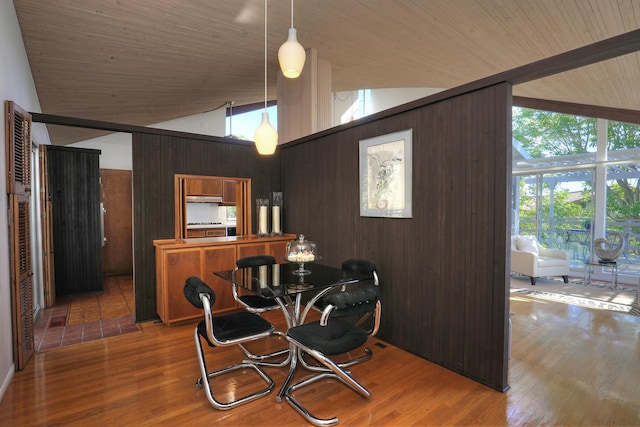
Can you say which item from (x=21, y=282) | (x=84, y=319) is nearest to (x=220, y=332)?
(x=21, y=282)

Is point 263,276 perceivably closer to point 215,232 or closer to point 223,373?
point 223,373

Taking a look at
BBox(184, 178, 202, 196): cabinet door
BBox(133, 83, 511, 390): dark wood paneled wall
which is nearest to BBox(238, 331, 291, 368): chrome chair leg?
BBox(133, 83, 511, 390): dark wood paneled wall

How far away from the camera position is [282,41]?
3.84 metres

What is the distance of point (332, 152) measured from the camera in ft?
12.8

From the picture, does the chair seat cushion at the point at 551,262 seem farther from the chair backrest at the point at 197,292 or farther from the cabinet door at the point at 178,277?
the chair backrest at the point at 197,292

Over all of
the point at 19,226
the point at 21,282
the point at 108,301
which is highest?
the point at 19,226

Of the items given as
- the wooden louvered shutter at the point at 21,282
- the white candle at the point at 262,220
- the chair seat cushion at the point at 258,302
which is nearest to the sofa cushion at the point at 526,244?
the white candle at the point at 262,220

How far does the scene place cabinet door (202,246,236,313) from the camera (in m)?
3.86

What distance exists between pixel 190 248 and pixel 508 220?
325 cm

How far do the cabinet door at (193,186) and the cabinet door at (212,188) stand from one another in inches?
3.2

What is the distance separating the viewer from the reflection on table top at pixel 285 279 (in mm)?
2291

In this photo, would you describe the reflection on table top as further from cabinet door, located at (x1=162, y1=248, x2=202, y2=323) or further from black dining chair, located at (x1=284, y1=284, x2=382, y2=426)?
cabinet door, located at (x1=162, y1=248, x2=202, y2=323)

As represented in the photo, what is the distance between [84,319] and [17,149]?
7.31 ft

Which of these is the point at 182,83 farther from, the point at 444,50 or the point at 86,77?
the point at 444,50
